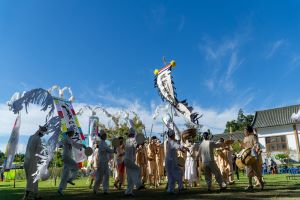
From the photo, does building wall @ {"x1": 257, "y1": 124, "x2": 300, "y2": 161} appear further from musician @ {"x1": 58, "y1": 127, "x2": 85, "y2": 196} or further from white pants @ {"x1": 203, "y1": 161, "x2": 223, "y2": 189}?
musician @ {"x1": 58, "y1": 127, "x2": 85, "y2": 196}

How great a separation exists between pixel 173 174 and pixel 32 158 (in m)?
3.99

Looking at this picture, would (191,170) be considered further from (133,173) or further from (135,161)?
(133,173)

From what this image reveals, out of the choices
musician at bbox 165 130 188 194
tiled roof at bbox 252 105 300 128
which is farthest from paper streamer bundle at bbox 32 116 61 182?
tiled roof at bbox 252 105 300 128

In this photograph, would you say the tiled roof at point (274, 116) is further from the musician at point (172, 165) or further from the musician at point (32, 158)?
the musician at point (32, 158)

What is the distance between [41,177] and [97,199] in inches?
65.6

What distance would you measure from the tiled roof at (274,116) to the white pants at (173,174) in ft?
99.0

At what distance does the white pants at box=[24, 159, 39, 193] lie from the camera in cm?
843

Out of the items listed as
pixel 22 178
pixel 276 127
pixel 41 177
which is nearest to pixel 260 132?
pixel 276 127

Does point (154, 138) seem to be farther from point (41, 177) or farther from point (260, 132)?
point (260, 132)

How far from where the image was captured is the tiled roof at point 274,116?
3662 cm

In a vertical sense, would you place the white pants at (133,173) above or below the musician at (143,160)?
below

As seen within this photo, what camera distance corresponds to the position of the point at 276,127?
36594 millimetres

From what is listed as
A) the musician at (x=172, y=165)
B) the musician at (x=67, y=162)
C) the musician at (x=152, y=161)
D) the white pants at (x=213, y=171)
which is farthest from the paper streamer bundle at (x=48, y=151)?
the white pants at (x=213, y=171)

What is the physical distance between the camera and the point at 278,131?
3638cm
